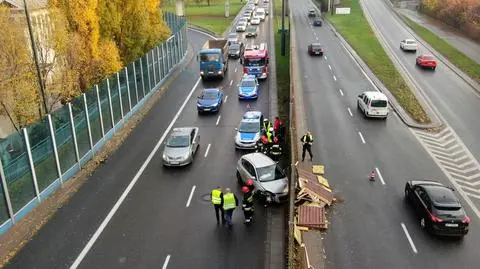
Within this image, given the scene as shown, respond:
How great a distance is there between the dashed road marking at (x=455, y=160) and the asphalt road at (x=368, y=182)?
559 mm

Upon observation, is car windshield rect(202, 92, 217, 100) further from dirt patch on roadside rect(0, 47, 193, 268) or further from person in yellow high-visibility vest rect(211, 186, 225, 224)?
person in yellow high-visibility vest rect(211, 186, 225, 224)

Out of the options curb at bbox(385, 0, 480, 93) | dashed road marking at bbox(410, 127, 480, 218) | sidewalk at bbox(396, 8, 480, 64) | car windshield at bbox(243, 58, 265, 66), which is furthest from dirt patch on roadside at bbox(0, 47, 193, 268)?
sidewalk at bbox(396, 8, 480, 64)

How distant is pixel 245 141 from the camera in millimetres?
27609

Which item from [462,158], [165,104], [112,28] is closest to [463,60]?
[462,158]

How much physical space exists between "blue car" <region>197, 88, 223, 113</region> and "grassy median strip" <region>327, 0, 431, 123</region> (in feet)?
44.7

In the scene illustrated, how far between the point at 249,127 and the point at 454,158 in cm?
1156

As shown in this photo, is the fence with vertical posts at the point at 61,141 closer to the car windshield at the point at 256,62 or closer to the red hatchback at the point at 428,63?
the car windshield at the point at 256,62

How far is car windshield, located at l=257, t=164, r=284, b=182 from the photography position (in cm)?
2203

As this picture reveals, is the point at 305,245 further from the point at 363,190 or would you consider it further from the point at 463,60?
the point at 463,60

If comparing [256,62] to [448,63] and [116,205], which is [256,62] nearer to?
[448,63]

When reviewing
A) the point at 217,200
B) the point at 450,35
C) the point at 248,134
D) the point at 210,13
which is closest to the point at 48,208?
the point at 217,200

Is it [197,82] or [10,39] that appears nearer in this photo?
[10,39]

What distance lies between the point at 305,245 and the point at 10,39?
61.4ft

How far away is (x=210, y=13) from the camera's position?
105812 mm
